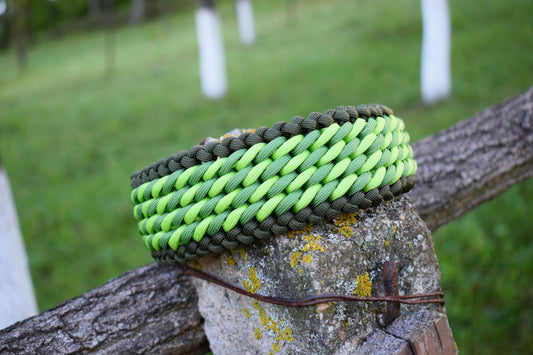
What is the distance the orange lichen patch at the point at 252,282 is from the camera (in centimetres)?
90

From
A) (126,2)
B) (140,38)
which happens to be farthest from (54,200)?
(126,2)

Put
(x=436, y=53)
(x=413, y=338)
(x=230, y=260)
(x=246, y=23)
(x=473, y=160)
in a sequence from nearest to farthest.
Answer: (x=413, y=338) → (x=230, y=260) → (x=473, y=160) → (x=436, y=53) → (x=246, y=23)

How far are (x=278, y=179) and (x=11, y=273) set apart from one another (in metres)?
1.22

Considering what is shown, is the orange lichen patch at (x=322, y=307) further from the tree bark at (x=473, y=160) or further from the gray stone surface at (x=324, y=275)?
the tree bark at (x=473, y=160)

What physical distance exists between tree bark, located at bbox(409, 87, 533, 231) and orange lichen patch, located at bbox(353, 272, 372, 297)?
1.68 feet

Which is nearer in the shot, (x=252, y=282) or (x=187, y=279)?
(x=252, y=282)

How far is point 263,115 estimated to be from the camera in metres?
5.70

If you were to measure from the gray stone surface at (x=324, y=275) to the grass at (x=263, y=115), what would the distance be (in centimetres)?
155

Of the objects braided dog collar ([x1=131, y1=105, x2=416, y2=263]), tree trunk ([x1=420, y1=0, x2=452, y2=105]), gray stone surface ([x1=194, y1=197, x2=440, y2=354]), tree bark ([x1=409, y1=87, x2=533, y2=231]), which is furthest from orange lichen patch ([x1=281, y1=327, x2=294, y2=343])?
tree trunk ([x1=420, y1=0, x2=452, y2=105])

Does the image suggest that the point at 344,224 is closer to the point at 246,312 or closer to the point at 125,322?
the point at 246,312

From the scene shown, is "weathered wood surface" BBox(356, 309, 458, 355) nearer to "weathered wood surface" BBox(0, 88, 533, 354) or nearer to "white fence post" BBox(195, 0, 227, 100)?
"weathered wood surface" BBox(0, 88, 533, 354)

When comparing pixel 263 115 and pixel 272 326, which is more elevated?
pixel 263 115

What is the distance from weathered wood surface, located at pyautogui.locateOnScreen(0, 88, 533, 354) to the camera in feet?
3.31

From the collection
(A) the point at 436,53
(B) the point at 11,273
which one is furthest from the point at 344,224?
(A) the point at 436,53
